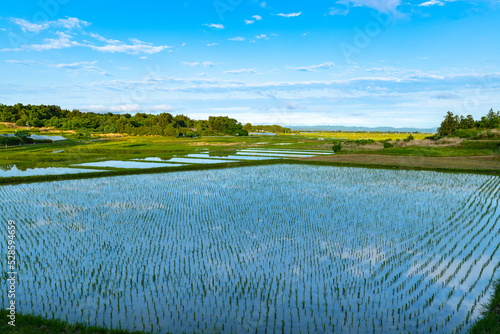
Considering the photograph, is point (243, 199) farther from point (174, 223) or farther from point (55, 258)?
point (55, 258)

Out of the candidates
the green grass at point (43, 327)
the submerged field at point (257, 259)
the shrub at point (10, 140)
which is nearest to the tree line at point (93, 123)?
the shrub at point (10, 140)

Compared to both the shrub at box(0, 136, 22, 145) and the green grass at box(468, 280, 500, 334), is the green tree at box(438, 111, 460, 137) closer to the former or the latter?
the green grass at box(468, 280, 500, 334)

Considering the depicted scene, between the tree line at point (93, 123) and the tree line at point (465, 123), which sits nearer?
the tree line at point (465, 123)

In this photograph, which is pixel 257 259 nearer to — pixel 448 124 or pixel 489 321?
pixel 489 321

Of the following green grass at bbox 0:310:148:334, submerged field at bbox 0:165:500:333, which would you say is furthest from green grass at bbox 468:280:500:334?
green grass at bbox 0:310:148:334

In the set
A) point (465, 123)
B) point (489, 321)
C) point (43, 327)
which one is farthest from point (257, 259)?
point (465, 123)

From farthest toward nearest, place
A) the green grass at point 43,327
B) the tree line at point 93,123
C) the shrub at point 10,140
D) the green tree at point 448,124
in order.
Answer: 1. the tree line at point 93,123
2. the green tree at point 448,124
3. the shrub at point 10,140
4. the green grass at point 43,327

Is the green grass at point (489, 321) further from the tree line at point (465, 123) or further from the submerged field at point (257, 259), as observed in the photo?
the tree line at point (465, 123)
